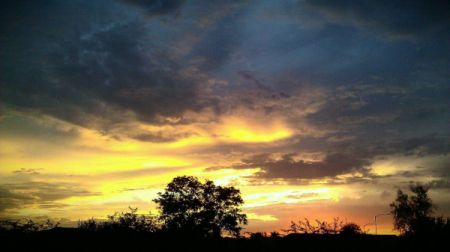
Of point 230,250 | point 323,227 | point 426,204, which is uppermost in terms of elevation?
point 426,204

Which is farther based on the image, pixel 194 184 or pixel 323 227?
pixel 194 184

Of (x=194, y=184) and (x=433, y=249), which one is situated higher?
(x=194, y=184)

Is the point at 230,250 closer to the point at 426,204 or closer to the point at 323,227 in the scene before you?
the point at 323,227

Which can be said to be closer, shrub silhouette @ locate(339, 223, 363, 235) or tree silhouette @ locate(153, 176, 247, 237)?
shrub silhouette @ locate(339, 223, 363, 235)

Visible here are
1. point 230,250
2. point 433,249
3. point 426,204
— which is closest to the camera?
point 433,249

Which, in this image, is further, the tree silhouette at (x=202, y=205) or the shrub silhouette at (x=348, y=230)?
the tree silhouette at (x=202, y=205)

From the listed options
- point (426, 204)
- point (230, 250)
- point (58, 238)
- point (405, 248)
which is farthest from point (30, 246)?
point (426, 204)

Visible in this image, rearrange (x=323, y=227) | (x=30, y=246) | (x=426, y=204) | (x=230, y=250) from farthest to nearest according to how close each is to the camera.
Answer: (x=426, y=204), (x=230, y=250), (x=30, y=246), (x=323, y=227)

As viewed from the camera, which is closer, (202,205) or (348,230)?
(348,230)

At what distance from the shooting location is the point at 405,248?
25391 mm

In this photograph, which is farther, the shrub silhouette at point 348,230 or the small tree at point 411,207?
the small tree at point 411,207

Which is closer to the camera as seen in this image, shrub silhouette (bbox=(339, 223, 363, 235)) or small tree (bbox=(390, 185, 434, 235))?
shrub silhouette (bbox=(339, 223, 363, 235))

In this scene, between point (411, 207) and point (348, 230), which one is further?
point (411, 207)

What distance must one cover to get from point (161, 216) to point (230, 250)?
4128 centimetres
